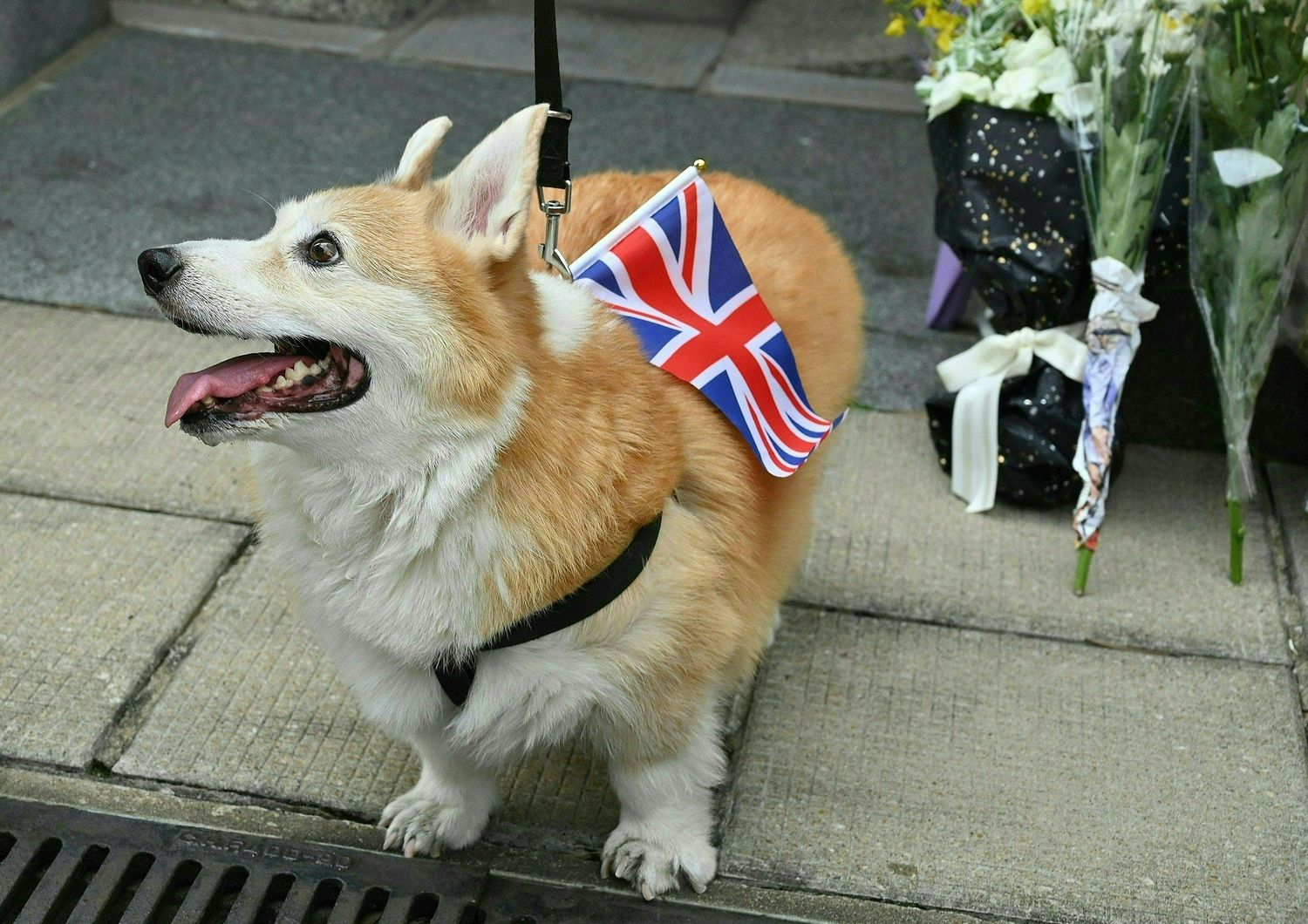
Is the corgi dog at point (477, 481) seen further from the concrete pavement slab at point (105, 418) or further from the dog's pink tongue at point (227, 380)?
the concrete pavement slab at point (105, 418)

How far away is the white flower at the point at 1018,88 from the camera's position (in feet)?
11.8

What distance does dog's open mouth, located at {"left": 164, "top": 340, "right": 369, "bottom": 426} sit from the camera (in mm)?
2035

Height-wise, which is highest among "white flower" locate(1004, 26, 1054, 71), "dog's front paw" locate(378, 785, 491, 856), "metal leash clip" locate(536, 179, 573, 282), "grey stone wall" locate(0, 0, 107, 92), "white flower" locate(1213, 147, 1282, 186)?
"metal leash clip" locate(536, 179, 573, 282)

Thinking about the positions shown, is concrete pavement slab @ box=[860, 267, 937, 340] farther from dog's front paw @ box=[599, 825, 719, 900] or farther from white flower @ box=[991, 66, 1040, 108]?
dog's front paw @ box=[599, 825, 719, 900]

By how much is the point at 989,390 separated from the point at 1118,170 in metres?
0.72

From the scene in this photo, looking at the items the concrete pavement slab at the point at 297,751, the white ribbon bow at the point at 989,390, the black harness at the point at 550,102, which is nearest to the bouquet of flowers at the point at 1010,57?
the white ribbon bow at the point at 989,390

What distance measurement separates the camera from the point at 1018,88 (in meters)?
3.62

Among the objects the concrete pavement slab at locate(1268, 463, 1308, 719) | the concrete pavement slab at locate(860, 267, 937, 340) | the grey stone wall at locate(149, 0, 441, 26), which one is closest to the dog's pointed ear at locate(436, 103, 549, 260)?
the concrete pavement slab at locate(1268, 463, 1308, 719)

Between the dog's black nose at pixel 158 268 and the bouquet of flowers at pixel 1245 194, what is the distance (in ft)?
8.64

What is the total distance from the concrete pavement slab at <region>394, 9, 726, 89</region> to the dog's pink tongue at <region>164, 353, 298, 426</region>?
180 inches

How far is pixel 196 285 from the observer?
2016 mm

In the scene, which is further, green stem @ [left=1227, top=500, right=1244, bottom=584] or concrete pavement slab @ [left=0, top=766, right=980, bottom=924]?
green stem @ [left=1227, top=500, right=1244, bottom=584]

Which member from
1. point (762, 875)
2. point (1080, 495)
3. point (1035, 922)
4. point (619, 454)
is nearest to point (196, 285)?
point (619, 454)

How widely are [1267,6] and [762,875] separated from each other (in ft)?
8.05
